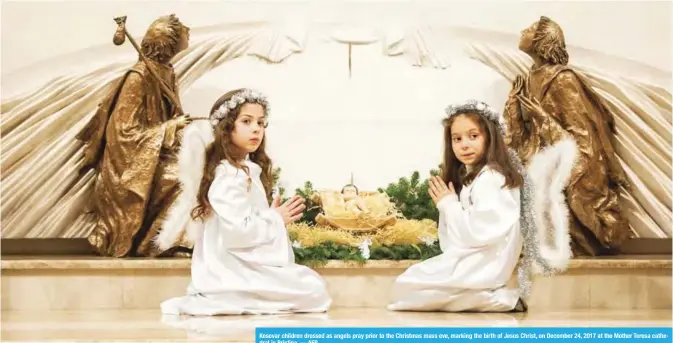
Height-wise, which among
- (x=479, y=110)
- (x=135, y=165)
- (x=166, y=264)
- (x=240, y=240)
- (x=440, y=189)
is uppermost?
(x=479, y=110)

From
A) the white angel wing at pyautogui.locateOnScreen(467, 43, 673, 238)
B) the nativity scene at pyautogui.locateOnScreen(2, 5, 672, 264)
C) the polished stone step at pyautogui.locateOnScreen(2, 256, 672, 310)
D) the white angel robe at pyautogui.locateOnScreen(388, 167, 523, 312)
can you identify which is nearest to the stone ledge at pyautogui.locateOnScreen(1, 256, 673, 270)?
the polished stone step at pyautogui.locateOnScreen(2, 256, 672, 310)

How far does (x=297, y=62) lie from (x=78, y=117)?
6.13 ft

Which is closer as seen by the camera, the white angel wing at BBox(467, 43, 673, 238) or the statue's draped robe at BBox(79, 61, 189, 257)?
the statue's draped robe at BBox(79, 61, 189, 257)

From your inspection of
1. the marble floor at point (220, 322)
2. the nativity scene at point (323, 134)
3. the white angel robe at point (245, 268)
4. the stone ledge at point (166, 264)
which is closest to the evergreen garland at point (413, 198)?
the nativity scene at point (323, 134)

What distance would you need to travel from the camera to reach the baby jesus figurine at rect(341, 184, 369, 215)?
7.18 meters

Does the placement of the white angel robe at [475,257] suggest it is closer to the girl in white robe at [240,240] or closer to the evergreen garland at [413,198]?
the girl in white robe at [240,240]

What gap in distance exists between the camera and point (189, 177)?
6.29 metres

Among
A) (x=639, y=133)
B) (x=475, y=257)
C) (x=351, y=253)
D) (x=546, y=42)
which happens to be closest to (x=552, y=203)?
(x=475, y=257)

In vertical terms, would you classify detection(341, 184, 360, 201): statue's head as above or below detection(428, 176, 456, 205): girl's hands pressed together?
below

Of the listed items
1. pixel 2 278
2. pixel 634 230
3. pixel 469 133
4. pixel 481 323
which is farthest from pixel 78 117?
pixel 634 230

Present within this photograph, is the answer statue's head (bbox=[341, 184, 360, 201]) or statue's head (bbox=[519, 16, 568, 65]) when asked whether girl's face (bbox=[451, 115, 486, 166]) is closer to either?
statue's head (bbox=[341, 184, 360, 201])

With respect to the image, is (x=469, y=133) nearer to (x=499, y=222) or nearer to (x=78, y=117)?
(x=499, y=222)

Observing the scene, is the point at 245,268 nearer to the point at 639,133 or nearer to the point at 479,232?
the point at 479,232

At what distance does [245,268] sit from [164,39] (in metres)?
2.15
